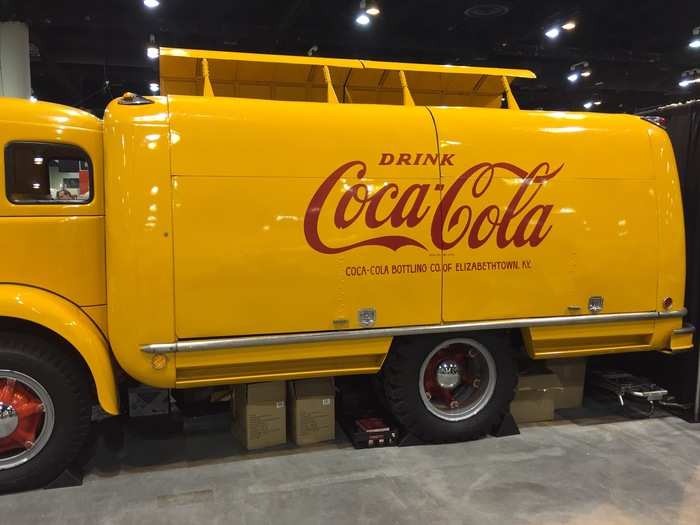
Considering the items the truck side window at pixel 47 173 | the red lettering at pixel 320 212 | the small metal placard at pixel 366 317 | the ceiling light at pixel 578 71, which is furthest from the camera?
the ceiling light at pixel 578 71

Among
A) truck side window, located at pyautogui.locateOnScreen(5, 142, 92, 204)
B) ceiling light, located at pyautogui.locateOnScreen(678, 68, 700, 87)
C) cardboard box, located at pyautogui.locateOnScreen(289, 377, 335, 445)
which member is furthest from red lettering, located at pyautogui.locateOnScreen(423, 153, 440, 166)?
ceiling light, located at pyautogui.locateOnScreen(678, 68, 700, 87)

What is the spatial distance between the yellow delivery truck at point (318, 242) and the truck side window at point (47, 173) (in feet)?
0.04

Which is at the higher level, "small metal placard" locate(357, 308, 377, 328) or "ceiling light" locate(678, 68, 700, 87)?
"ceiling light" locate(678, 68, 700, 87)

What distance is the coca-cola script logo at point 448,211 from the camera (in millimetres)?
3746

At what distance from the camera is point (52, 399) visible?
3523 mm

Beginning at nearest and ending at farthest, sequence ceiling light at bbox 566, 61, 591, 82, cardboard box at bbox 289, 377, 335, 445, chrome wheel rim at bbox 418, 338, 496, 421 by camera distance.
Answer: cardboard box at bbox 289, 377, 335, 445
chrome wheel rim at bbox 418, 338, 496, 421
ceiling light at bbox 566, 61, 591, 82

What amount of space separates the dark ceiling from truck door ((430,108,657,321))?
5496mm

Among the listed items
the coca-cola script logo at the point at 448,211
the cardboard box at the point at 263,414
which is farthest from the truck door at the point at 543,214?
the cardboard box at the point at 263,414

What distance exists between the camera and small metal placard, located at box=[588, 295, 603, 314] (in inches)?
167

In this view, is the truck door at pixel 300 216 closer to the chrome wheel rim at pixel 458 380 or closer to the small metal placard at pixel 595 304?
the chrome wheel rim at pixel 458 380

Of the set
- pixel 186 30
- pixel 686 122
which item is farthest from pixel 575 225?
pixel 186 30

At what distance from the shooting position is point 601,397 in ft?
17.5

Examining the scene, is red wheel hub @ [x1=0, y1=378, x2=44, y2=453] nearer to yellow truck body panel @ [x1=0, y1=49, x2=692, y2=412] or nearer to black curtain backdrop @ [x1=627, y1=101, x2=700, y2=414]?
yellow truck body panel @ [x1=0, y1=49, x2=692, y2=412]

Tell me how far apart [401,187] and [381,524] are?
2173 millimetres
